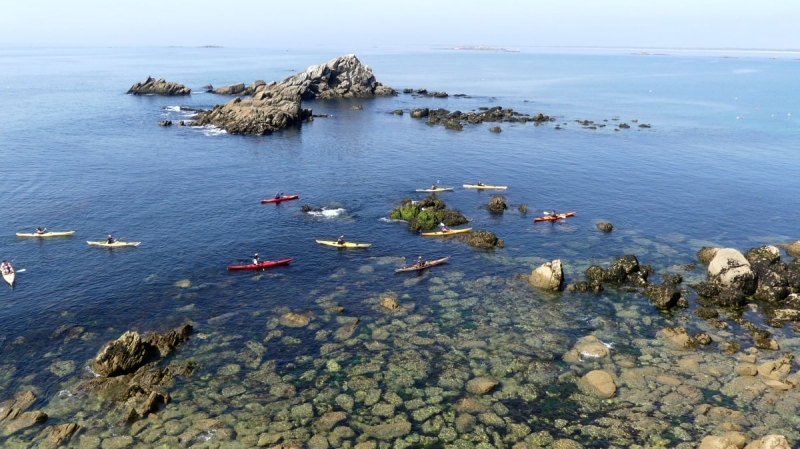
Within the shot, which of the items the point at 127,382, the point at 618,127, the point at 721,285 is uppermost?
the point at 618,127

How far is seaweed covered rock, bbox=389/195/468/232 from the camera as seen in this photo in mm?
70562

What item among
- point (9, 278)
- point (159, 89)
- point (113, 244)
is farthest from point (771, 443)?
point (159, 89)

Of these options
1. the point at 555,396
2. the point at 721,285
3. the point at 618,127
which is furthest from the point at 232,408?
the point at 618,127

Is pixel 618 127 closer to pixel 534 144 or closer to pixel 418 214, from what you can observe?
pixel 534 144

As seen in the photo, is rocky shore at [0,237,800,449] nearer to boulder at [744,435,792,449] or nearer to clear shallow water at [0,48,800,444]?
boulder at [744,435,792,449]

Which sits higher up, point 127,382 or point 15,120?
point 15,120

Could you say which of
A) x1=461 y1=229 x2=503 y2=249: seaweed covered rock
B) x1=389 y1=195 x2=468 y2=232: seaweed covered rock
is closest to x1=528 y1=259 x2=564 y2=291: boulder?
x1=461 y1=229 x2=503 y2=249: seaweed covered rock

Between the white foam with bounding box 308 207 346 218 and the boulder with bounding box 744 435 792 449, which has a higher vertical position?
the white foam with bounding box 308 207 346 218

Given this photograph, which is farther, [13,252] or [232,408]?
[13,252]

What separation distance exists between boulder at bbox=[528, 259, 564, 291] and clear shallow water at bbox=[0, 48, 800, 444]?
170 centimetres

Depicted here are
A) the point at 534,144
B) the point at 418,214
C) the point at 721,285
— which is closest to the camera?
the point at 721,285

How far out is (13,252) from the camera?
5959 centimetres

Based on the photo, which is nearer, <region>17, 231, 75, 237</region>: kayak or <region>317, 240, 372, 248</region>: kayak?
<region>317, 240, 372, 248</region>: kayak

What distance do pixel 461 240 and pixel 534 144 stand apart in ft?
216
